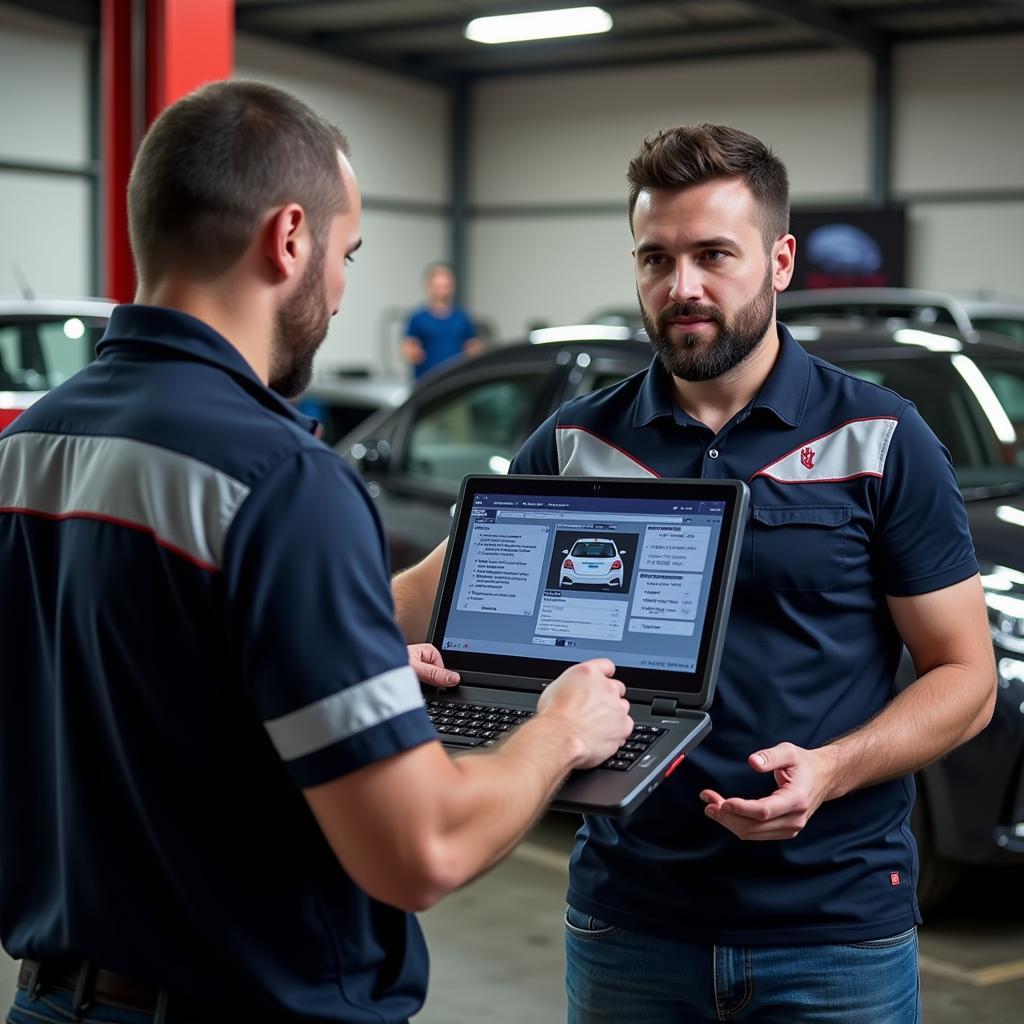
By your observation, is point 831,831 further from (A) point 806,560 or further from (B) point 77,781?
(B) point 77,781

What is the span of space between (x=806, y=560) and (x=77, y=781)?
0.96 metres

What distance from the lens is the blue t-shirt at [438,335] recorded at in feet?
41.6

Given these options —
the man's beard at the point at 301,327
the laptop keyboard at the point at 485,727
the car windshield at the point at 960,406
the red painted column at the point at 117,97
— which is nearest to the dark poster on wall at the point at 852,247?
the red painted column at the point at 117,97

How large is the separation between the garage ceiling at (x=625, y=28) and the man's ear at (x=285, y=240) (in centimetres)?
1366

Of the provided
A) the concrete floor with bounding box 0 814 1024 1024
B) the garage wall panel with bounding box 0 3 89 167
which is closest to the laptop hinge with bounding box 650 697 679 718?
the concrete floor with bounding box 0 814 1024 1024

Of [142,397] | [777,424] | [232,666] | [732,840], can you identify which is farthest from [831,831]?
[142,397]

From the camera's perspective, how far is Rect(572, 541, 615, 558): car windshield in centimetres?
188

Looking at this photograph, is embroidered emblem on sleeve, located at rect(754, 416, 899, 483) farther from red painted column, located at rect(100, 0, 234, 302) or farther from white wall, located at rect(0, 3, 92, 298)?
white wall, located at rect(0, 3, 92, 298)

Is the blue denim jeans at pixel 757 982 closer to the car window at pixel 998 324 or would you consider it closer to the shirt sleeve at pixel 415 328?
the car window at pixel 998 324

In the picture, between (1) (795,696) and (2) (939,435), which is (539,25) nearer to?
(2) (939,435)

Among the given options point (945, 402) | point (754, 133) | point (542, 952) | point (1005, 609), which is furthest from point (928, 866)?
point (754, 133)

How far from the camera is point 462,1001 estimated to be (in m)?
3.68

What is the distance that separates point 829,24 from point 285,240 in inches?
585

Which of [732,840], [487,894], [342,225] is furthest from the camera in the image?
[487,894]
